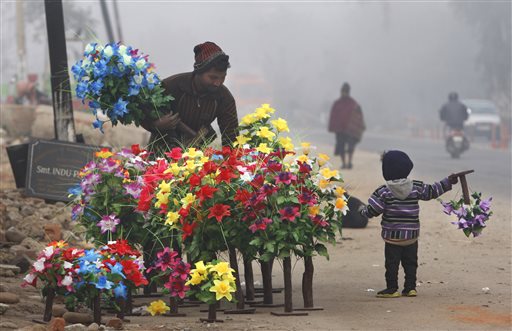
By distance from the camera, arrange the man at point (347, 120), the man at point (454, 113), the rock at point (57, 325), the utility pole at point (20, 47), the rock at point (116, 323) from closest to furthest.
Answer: the rock at point (57, 325), the rock at point (116, 323), the man at point (347, 120), the man at point (454, 113), the utility pole at point (20, 47)

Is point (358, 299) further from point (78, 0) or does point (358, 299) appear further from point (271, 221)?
point (78, 0)

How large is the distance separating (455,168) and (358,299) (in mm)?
19660

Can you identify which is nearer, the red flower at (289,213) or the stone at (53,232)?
A: the red flower at (289,213)

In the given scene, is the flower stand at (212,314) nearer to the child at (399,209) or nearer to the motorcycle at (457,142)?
the child at (399,209)

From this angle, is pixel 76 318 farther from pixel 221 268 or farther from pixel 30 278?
pixel 221 268

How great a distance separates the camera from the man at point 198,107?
10.6 m

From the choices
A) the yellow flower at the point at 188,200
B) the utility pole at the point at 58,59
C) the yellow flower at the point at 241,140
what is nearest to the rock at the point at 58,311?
the yellow flower at the point at 188,200

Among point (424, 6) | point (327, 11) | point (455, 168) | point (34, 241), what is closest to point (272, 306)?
point (34, 241)

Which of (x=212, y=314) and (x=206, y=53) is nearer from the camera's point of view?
(x=212, y=314)

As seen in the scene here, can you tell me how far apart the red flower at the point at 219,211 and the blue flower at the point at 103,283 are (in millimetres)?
815

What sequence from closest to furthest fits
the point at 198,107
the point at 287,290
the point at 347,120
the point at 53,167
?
1. the point at 287,290
2. the point at 198,107
3. the point at 53,167
4. the point at 347,120

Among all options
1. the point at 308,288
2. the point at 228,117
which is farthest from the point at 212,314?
the point at 228,117

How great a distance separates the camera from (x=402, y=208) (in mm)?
9875

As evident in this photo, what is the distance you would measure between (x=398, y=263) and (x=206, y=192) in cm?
196
